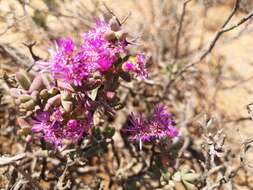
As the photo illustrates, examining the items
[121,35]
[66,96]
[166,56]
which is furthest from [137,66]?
[166,56]

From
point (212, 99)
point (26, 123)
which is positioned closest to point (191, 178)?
point (26, 123)

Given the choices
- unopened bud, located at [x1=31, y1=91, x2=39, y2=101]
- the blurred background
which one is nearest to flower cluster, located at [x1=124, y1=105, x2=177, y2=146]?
unopened bud, located at [x1=31, y1=91, x2=39, y2=101]

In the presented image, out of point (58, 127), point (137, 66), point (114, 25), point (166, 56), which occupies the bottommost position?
point (58, 127)

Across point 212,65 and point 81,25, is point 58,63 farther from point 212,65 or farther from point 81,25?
point 212,65

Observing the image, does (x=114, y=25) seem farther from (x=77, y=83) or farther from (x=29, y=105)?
(x=29, y=105)

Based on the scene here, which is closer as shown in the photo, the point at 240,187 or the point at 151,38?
the point at 240,187

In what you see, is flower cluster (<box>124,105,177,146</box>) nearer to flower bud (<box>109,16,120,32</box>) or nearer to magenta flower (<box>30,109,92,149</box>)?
magenta flower (<box>30,109,92,149</box>)
